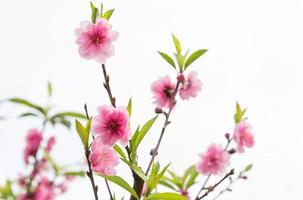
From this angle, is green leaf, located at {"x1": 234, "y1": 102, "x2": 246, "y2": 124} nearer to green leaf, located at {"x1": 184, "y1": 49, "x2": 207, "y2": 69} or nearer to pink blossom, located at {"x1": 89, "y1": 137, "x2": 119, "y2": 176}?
green leaf, located at {"x1": 184, "y1": 49, "x2": 207, "y2": 69}

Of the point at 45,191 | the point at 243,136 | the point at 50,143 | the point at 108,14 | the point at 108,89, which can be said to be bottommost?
the point at 45,191

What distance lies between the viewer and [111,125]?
179cm

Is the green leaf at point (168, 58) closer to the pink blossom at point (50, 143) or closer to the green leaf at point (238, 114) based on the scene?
the green leaf at point (238, 114)

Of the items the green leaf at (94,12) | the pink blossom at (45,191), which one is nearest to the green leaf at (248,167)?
the pink blossom at (45,191)

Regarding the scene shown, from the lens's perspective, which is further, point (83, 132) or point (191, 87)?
point (191, 87)

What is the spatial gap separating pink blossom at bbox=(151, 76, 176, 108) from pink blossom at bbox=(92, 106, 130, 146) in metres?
0.73

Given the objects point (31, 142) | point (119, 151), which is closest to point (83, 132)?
point (119, 151)

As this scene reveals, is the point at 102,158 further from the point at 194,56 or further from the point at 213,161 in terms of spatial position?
the point at 213,161

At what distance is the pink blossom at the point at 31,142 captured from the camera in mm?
3723

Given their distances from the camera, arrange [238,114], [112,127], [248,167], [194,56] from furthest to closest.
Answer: [248,167] < [238,114] < [194,56] < [112,127]

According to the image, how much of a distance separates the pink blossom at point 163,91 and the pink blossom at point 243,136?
0.55 metres

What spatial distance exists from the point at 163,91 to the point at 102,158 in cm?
102

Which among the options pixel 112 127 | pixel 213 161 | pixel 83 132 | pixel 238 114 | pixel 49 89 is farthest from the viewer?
pixel 49 89

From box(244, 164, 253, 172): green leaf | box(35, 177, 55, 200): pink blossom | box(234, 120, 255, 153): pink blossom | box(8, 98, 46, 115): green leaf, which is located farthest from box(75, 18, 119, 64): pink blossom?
box(244, 164, 253, 172): green leaf
